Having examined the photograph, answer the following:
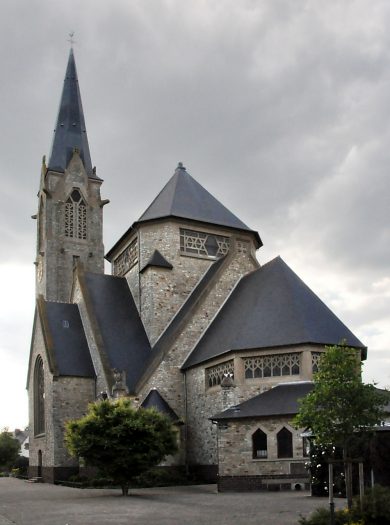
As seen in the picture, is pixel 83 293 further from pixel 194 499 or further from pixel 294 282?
pixel 194 499

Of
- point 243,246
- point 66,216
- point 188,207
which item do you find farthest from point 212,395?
point 66,216

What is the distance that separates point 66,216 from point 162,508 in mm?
41231

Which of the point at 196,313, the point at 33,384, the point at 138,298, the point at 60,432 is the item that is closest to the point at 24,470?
the point at 33,384

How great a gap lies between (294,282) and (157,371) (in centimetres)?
814

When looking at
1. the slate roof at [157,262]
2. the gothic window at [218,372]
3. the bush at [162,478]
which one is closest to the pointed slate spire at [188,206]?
the slate roof at [157,262]

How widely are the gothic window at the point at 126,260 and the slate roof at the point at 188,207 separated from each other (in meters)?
0.84

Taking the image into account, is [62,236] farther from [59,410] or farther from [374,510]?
[374,510]

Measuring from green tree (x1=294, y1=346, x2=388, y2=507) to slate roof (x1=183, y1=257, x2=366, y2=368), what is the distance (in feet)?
35.4

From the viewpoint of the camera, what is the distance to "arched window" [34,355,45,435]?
39.1m

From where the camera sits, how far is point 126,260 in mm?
42031

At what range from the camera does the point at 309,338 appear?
27766 mm

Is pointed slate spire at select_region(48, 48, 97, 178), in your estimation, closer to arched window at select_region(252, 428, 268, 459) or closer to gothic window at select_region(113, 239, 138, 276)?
gothic window at select_region(113, 239, 138, 276)

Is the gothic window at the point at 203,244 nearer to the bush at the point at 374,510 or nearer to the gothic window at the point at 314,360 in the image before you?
the gothic window at the point at 314,360

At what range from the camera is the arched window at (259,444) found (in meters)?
25.8
